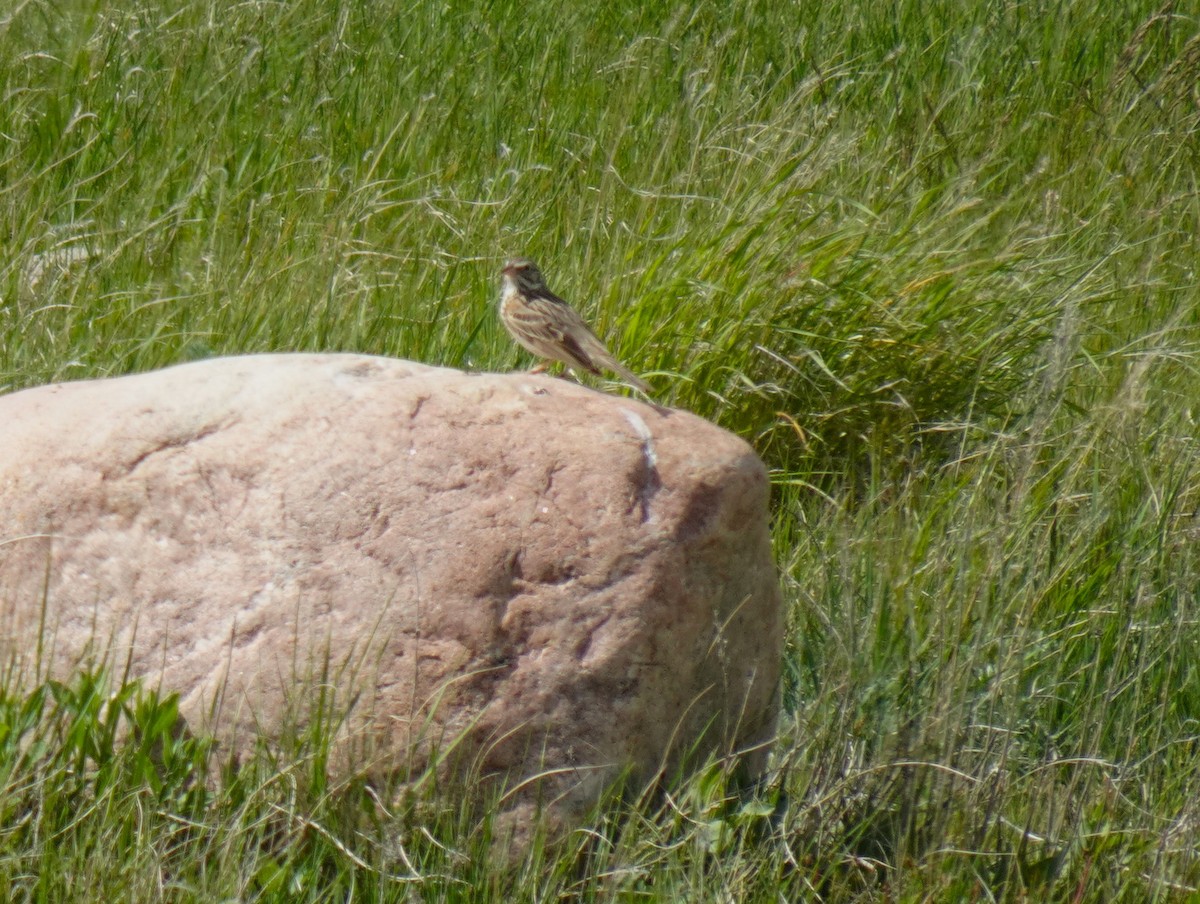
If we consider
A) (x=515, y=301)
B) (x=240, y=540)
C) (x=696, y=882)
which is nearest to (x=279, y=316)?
(x=515, y=301)

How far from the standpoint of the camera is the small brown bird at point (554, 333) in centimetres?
395

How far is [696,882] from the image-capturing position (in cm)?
286

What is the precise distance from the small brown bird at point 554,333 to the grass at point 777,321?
0.50 meters

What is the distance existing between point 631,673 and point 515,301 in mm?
1557

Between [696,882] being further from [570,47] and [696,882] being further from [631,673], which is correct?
[570,47]

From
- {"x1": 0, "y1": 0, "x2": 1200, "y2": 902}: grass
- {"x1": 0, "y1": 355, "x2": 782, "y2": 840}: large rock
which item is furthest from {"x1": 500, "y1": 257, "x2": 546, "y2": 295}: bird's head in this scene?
{"x1": 0, "y1": 355, "x2": 782, "y2": 840}: large rock

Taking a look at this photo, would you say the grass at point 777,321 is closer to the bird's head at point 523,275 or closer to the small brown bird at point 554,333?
the bird's head at point 523,275

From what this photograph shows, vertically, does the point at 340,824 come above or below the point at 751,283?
below

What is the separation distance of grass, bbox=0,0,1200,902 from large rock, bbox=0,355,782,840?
0.47 feet

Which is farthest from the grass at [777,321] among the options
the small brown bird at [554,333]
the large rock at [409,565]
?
the small brown bird at [554,333]

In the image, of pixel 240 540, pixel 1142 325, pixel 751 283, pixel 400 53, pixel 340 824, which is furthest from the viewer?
pixel 400 53

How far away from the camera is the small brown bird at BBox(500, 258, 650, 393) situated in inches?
155

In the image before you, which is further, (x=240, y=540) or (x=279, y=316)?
(x=279, y=316)

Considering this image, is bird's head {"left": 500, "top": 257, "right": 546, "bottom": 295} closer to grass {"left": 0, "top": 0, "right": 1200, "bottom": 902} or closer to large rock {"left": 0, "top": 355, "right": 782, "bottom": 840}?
grass {"left": 0, "top": 0, "right": 1200, "bottom": 902}
